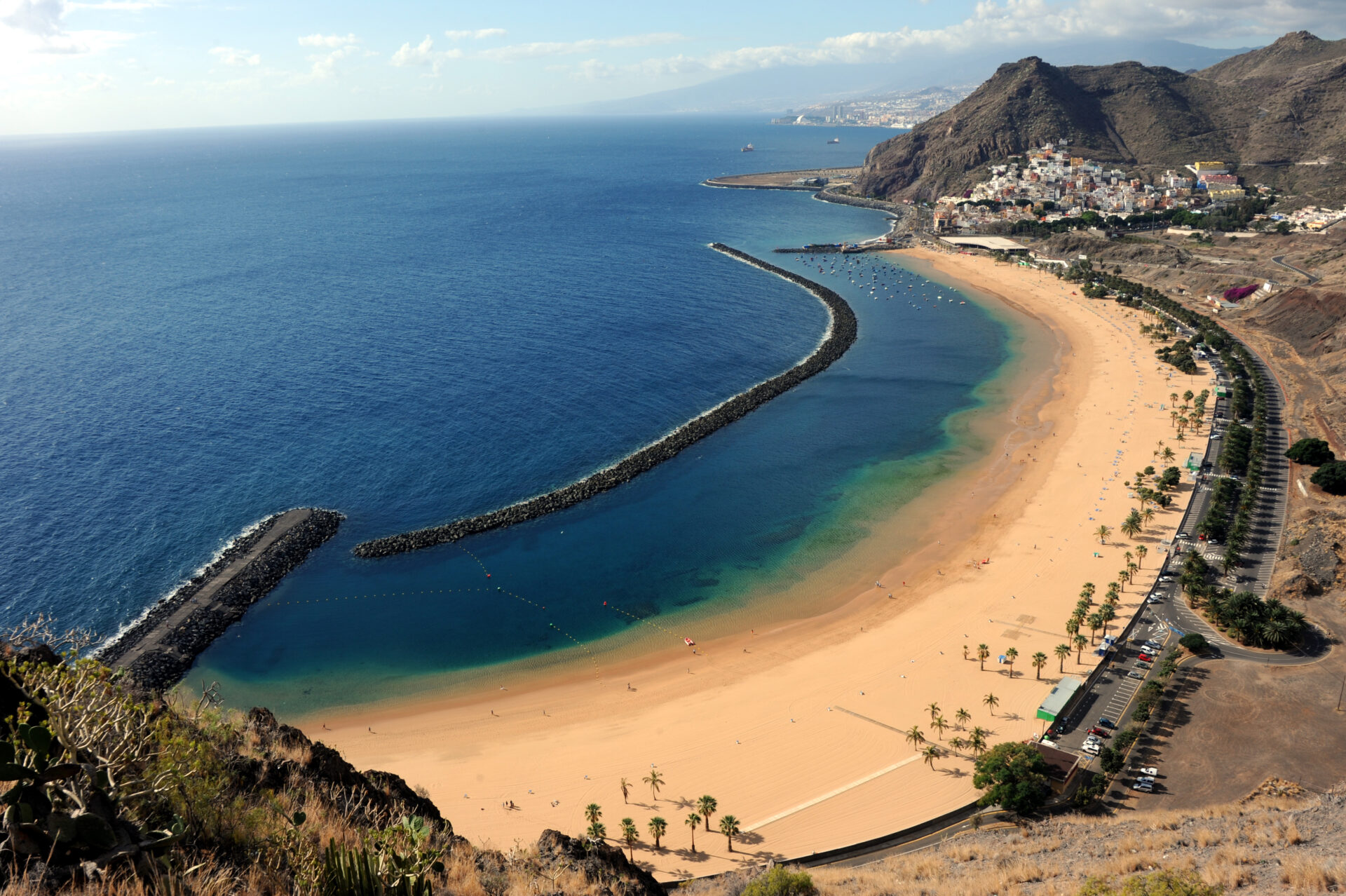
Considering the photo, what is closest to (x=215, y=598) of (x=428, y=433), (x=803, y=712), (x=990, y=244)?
(x=428, y=433)

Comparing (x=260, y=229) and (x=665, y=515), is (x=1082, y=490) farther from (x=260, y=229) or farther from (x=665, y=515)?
(x=260, y=229)

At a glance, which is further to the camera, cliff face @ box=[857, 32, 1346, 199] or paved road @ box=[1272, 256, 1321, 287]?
cliff face @ box=[857, 32, 1346, 199]

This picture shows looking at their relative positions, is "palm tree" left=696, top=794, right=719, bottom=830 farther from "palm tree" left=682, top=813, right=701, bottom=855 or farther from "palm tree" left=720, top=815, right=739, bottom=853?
"palm tree" left=720, top=815, right=739, bottom=853

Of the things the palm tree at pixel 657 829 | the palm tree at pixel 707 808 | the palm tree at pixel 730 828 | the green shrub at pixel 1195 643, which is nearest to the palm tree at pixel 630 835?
the palm tree at pixel 657 829

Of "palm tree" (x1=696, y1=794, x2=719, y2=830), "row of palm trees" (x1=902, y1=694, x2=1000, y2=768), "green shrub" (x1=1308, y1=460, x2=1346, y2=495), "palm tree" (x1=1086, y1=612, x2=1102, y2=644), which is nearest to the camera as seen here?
"palm tree" (x1=696, y1=794, x2=719, y2=830)

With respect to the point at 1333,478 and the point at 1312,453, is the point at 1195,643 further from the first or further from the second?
Result: the point at 1312,453

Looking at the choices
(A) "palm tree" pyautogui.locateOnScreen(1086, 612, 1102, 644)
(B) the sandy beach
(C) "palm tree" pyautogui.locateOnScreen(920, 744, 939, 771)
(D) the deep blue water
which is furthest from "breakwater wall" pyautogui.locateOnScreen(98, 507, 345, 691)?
(A) "palm tree" pyautogui.locateOnScreen(1086, 612, 1102, 644)

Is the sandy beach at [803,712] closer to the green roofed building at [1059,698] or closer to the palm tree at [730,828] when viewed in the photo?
the palm tree at [730,828]
